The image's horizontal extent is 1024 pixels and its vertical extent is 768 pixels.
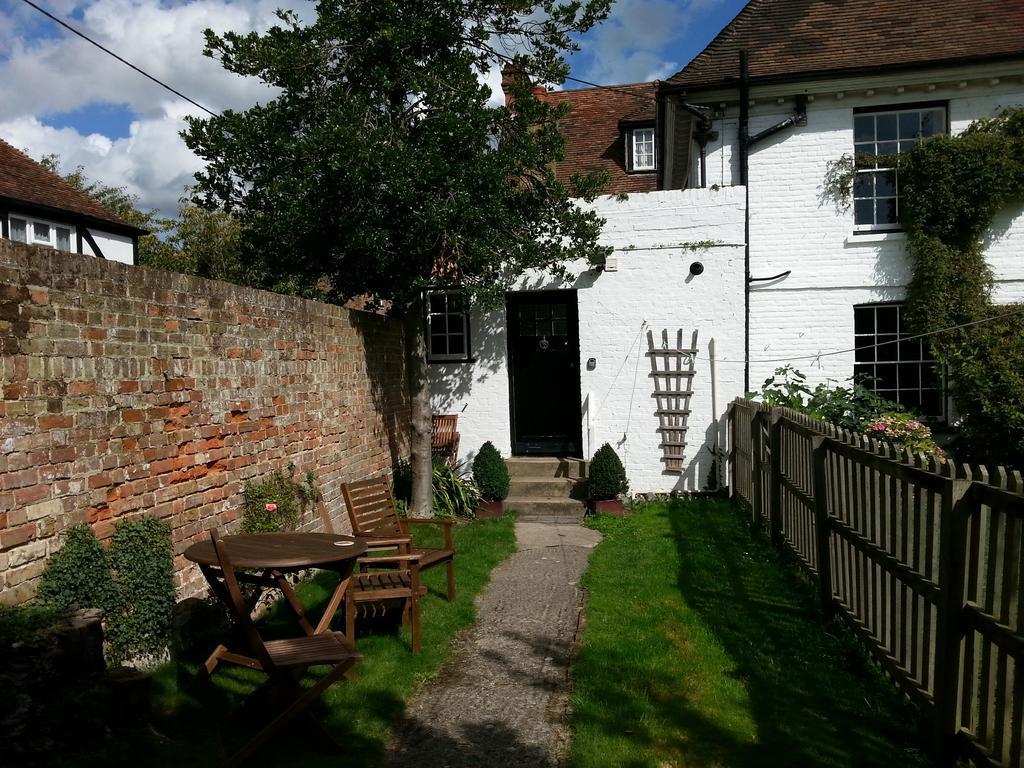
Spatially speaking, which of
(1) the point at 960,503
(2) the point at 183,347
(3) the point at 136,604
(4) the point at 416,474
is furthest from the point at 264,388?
(1) the point at 960,503

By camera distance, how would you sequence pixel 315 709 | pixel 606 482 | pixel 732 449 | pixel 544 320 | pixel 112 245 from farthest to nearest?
pixel 112 245 < pixel 544 320 < pixel 732 449 < pixel 606 482 < pixel 315 709

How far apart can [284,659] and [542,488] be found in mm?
7014

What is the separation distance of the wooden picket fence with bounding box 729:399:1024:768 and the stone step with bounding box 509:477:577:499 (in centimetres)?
466

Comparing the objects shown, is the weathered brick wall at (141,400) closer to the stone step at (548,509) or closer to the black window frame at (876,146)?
the stone step at (548,509)

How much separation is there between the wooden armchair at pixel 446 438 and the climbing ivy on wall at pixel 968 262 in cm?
633

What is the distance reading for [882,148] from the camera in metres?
10.8

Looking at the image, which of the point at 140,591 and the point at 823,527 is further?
the point at 823,527

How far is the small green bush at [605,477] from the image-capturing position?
9.99 metres

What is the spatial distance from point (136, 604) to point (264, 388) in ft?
8.15

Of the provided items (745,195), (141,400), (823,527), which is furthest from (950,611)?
(745,195)

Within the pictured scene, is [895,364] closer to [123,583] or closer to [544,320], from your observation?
[544,320]

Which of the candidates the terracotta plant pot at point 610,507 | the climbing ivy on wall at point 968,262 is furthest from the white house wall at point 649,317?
the climbing ivy on wall at point 968,262

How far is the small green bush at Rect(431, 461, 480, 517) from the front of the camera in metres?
10.0

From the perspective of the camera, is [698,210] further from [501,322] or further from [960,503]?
[960,503]
